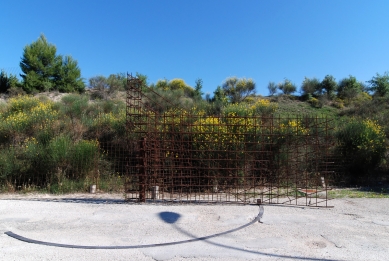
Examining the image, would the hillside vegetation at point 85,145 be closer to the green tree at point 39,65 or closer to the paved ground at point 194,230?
the paved ground at point 194,230

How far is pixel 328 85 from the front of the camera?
31.2m

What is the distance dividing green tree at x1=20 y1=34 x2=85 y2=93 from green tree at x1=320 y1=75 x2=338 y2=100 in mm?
22508

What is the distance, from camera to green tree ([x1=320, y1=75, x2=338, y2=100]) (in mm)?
30969

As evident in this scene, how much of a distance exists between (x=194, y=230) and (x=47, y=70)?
2413 cm

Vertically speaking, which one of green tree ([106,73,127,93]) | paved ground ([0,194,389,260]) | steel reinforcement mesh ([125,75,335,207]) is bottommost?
paved ground ([0,194,389,260])

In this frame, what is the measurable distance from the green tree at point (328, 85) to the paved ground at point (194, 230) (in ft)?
80.6

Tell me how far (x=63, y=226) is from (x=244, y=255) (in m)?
3.71

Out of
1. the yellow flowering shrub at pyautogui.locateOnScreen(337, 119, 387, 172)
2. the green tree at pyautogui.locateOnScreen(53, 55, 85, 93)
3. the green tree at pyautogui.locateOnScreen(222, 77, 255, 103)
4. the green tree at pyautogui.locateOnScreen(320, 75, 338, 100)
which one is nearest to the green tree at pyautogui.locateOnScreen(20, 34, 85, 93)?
the green tree at pyautogui.locateOnScreen(53, 55, 85, 93)

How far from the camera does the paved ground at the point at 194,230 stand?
4938mm

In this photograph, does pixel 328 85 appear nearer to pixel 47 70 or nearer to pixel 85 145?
pixel 47 70

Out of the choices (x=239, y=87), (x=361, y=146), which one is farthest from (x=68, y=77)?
(x=361, y=146)

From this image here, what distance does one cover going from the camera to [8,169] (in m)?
10.6

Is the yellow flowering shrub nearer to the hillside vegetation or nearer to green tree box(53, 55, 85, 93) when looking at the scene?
the hillside vegetation

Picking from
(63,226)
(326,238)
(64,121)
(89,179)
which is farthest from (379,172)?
(64,121)
